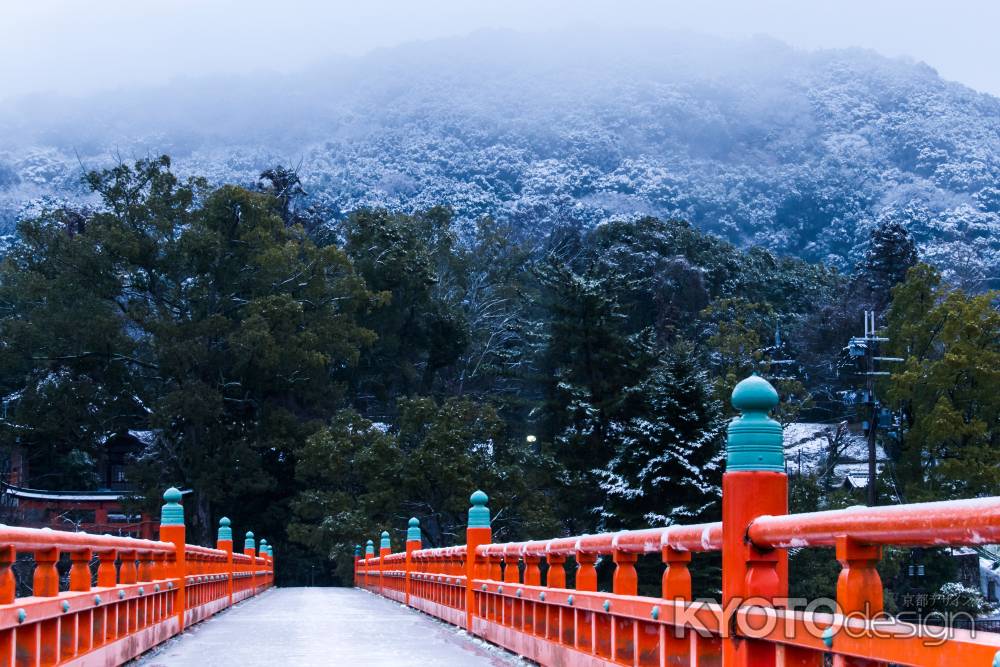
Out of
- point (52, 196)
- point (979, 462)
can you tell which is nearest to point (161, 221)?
point (979, 462)

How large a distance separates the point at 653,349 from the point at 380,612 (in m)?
35.4

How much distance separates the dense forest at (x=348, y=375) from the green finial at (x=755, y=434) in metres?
33.3

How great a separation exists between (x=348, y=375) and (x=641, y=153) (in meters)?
110

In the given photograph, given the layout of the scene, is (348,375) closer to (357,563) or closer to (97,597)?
(357,563)

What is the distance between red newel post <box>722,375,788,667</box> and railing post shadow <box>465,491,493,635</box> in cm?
966

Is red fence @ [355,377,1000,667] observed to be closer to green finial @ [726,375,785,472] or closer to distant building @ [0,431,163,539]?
green finial @ [726,375,785,472]

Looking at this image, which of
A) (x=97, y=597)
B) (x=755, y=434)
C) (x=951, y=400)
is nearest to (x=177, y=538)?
(x=97, y=597)

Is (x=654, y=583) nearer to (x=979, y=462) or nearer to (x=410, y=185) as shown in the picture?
(x=979, y=462)

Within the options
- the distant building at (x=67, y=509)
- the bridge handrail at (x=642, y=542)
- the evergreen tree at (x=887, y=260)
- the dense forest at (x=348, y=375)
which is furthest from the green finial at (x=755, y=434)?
the evergreen tree at (x=887, y=260)

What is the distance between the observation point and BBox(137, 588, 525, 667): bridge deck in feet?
38.1

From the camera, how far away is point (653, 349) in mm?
55906

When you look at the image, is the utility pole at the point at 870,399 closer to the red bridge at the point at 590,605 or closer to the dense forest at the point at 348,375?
the dense forest at the point at 348,375

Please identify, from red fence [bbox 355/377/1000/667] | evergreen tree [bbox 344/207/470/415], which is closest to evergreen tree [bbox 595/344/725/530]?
red fence [bbox 355/377/1000/667]

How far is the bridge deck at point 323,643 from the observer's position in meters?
11.6
